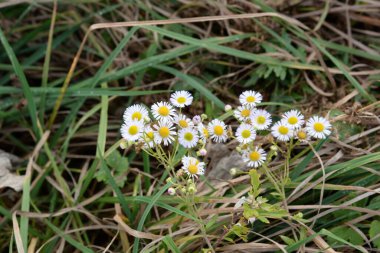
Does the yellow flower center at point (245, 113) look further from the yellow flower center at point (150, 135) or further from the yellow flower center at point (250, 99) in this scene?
the yellow flower center at point (150, 135)

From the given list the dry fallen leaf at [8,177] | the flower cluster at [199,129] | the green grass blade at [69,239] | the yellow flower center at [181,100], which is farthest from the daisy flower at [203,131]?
the dry fallen leaf at [8,177]

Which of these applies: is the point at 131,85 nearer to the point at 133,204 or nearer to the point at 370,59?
the point at 133,204

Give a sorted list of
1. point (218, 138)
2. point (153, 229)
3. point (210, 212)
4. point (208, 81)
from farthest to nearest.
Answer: point (208, 81) → point (153, 229) → point (210, 212) → point (218, 138)

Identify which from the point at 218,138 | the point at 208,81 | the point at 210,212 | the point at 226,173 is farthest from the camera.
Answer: the point at 208,81

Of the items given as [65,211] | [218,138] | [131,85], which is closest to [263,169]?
[218,138]

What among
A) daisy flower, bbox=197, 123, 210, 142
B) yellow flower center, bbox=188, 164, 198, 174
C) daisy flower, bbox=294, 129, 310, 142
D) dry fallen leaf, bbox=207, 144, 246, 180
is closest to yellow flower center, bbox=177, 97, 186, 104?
daisy flower, bbox=197, 123, 210, 142

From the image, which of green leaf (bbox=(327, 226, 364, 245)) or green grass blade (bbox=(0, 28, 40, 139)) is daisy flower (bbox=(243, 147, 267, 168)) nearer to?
green leaf (bbox=(327, 226, 364, 245))

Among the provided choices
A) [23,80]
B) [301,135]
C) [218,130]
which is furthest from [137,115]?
[23,80]

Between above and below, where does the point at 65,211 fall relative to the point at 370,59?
below
